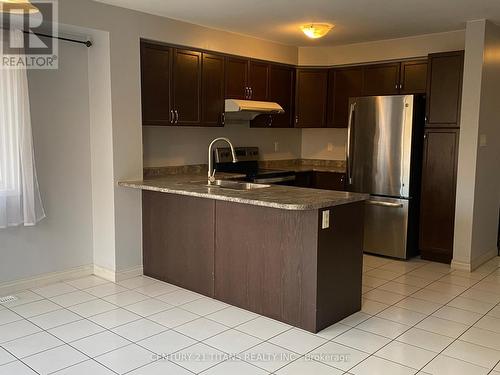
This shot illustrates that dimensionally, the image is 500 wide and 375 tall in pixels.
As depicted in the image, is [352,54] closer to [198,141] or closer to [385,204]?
[385,204]

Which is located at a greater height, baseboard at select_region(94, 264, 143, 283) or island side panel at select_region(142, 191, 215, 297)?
island side panel at select_region(142, 191, 215, 297)

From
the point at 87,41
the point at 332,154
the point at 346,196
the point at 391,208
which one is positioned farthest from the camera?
the point at 332,154

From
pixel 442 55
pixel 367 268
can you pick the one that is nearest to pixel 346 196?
pixel 367 268

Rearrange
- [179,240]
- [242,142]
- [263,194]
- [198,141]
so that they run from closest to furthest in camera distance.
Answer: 1. [263,194]
2. [179,240]
3. [198,141]
4. [242,142]

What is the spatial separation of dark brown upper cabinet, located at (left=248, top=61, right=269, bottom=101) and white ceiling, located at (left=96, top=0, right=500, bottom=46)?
1.24 feet

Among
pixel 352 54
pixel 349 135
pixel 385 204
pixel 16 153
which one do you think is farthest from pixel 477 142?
pixel 16 153

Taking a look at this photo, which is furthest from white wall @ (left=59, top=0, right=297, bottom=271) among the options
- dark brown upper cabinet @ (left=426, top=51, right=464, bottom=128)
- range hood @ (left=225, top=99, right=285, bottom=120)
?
dark brown upper cabinet @ (left=426, top=51, right=464, bottom=128)

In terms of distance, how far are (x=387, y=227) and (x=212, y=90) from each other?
241 centimetres

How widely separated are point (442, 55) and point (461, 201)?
4.89 feet

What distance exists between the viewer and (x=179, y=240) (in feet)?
13.6

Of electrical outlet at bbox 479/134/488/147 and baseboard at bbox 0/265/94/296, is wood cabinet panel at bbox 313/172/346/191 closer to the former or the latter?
electrical outlet at bbox 479/134/488/147

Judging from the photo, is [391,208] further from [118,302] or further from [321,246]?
[118,302]

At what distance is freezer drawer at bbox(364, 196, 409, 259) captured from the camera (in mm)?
5109

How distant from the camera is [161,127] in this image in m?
4.95
